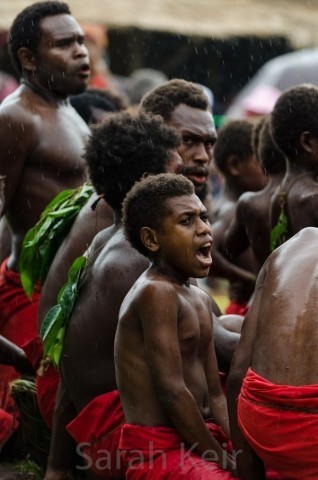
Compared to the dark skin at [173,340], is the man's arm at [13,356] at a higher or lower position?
lower

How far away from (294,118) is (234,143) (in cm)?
215

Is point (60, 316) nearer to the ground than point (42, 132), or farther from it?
nearer to the ground

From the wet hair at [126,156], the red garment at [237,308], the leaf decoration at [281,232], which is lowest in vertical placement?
the red garment at [237,308]

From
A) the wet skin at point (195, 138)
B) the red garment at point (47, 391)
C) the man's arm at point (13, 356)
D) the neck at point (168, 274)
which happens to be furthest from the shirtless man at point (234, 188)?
the neck at point (168, 274)

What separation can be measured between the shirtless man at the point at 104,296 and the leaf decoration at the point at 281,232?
0.94 meters

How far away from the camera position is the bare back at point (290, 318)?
4.68m

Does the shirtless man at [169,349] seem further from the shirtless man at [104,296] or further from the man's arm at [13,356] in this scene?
the man's arm at [13,356]

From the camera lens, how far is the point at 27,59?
7672 mm

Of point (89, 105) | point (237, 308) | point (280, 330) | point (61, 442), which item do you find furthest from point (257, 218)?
point (280, 330)

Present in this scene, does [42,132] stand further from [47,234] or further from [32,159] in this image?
[47,234]

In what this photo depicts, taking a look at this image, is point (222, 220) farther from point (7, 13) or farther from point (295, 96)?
point (7, 13)

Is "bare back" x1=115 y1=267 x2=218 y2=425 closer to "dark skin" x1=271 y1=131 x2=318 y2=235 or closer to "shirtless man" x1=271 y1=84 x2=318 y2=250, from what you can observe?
"dark skin" x1=271 y1=131 x2=318 y2=235

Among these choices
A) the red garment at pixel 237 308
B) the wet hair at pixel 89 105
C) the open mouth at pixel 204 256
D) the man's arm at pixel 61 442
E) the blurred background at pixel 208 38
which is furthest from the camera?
the blurred background at pixel 208 38

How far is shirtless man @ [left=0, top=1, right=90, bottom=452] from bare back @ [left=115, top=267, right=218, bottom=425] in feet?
6.41
